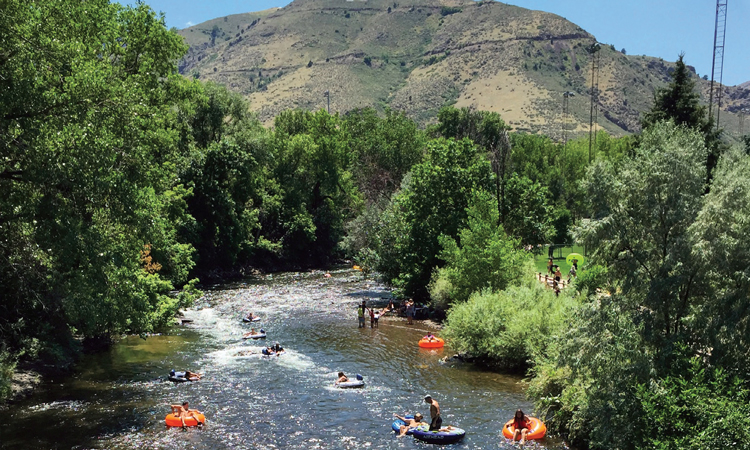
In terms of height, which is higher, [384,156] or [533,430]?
[384,156]

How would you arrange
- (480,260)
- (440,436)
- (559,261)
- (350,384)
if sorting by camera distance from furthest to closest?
(559,261), (480,260), (350,384), (440,436)

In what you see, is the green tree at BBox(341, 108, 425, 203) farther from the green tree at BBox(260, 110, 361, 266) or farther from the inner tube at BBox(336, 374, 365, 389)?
the inner tube at BBox(336, 374, 365, 389)

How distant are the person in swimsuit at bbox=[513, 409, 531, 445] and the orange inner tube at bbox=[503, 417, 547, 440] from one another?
79 mm

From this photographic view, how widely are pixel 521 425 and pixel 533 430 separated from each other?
1.31 feet

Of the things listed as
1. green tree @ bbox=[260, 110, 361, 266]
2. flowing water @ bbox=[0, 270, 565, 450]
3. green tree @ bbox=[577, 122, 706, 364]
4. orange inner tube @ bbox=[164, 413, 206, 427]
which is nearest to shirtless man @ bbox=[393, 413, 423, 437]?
flowing water @ bbox=[0, 270, 565, 450]

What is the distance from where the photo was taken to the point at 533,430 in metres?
20.1

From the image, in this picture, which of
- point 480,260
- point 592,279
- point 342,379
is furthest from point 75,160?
point 480,260

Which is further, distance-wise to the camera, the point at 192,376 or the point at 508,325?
the point at 508,325

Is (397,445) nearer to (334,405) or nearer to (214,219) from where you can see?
(334,405)

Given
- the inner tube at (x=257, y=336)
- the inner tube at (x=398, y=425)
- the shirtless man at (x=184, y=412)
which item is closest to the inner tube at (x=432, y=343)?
the inner tube at (x=257, y=336)

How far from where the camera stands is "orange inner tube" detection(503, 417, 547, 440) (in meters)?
20.0

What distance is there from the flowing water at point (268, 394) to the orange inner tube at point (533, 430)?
277 mm

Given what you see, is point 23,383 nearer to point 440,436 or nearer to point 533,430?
point 440,436

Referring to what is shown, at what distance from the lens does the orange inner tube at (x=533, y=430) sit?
20.0 metres
